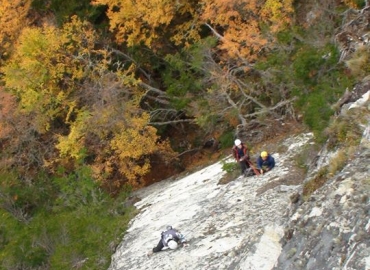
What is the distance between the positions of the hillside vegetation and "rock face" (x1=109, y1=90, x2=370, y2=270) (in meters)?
2.39

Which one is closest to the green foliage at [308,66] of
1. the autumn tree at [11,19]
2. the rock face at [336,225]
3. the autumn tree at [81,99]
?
the rock face at [336,225]

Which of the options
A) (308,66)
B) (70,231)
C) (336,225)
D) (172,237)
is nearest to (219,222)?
(172,237)

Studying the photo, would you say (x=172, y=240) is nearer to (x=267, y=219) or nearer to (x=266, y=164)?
(x=267, y=219)

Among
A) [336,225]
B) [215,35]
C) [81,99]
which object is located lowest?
[336,225]

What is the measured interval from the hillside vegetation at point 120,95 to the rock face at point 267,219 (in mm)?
2390

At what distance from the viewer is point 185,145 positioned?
26906 millimetres

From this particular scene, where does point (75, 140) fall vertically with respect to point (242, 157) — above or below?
above

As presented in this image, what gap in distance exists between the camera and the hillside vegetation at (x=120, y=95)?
752 inches

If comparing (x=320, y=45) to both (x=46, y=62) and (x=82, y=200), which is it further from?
(x=46, y=62)

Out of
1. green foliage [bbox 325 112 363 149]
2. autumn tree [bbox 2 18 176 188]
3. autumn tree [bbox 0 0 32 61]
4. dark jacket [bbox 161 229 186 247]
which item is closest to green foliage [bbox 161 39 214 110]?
autumn tree [bbox 2 18 176 188]

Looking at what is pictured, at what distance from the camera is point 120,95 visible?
80.8 feet

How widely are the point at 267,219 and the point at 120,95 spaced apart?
562 inches

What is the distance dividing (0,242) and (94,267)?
721 cm

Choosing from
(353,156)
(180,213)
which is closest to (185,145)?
(180,213)
